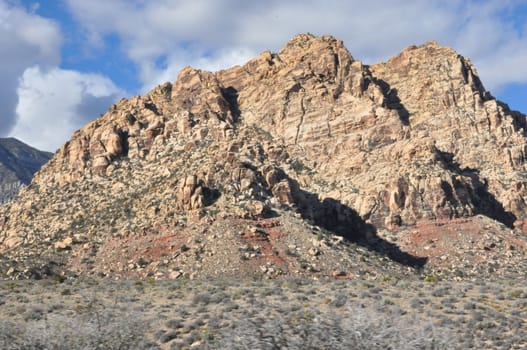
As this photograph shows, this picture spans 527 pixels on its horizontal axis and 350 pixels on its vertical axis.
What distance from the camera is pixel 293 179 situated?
3639 inches

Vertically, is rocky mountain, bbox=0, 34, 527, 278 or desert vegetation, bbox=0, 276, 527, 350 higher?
rocky mountain, bbox=0, 34, 527, 278

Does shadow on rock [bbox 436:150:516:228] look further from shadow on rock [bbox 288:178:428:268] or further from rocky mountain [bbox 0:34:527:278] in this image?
shadow on rock [bbox 288:178:428:268]

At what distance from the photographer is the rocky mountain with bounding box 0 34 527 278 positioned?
68.1 meters

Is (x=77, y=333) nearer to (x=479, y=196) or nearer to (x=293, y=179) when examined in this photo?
(x=293, y=179)

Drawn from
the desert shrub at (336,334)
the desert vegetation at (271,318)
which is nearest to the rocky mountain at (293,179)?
the desert vegetation at (271,318)

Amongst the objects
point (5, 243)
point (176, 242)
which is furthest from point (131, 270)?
point (5, 243)

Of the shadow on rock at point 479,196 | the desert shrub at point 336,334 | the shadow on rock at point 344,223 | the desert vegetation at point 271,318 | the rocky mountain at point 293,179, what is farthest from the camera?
the shadow on rock at point 479,196

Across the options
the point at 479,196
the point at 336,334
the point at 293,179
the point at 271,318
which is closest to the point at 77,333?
the point at 271,318

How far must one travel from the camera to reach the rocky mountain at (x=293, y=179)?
68125 mm

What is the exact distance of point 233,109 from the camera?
111 meters

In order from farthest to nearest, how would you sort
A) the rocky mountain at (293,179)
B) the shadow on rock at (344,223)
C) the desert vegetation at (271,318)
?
the shadow on rock at (344,223), the rocky mountain at (293,179), the desert vegetation at (271,318)

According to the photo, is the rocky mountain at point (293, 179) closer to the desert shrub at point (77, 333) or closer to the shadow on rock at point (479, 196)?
the shadow on rock at point (479, 196)

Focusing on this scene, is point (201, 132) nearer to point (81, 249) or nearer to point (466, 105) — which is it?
point (81, 249)

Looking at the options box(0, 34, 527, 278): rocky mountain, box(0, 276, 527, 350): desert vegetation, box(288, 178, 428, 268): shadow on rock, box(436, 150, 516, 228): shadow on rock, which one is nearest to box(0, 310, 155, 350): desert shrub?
box(0, 276, 527, 350): desert vegetation
